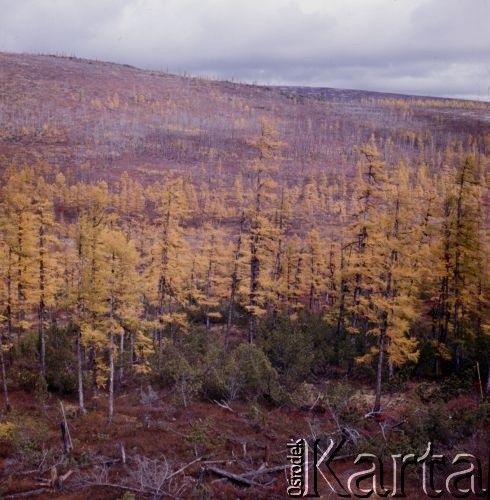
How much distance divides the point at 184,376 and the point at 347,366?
404 inches

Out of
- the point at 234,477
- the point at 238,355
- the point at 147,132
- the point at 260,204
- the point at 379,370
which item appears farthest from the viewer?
the point at 147,132

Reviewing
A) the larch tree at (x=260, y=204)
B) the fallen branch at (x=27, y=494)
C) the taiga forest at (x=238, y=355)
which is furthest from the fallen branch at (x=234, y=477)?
the larch tree at (x=260, y=204)

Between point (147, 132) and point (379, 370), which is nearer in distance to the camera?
point (379, 370)

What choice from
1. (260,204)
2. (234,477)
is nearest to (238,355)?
A: (260,204)

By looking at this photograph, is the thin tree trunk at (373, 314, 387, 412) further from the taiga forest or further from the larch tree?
the larch tree

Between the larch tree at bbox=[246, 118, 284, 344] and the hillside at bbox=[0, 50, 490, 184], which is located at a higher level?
the hillside at bbox=[0, 50, 490, 184]

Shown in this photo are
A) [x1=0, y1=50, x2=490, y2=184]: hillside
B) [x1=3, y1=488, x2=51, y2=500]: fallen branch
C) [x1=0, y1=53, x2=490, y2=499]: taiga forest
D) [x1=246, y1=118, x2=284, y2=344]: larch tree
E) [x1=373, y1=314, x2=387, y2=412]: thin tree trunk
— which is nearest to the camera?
[x1=3, y1=488, x2=51, y2=500]: fallen branch

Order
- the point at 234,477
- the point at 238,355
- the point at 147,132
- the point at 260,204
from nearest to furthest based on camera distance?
the point at 234,477 → the point at 238,355 → the point at 260,204 → the point at 147,132

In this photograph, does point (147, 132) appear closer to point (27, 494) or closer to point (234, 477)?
point (27, 494)

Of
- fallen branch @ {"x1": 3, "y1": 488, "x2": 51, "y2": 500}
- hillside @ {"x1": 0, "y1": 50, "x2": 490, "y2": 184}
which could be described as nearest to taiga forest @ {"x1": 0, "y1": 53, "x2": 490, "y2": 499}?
fallen branch @ {"x1": 3, "y1": 488, "x2": 51, "y2": 500}

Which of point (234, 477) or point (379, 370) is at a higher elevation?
point (379, 370)

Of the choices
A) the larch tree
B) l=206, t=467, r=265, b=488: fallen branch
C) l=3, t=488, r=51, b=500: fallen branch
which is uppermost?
the larch tree

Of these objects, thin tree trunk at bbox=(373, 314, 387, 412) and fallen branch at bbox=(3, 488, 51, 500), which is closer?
fallen branch at bbox=(3, 488, 51, 500)

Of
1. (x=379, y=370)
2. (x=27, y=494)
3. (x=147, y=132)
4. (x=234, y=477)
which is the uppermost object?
(x=147, y=132)
